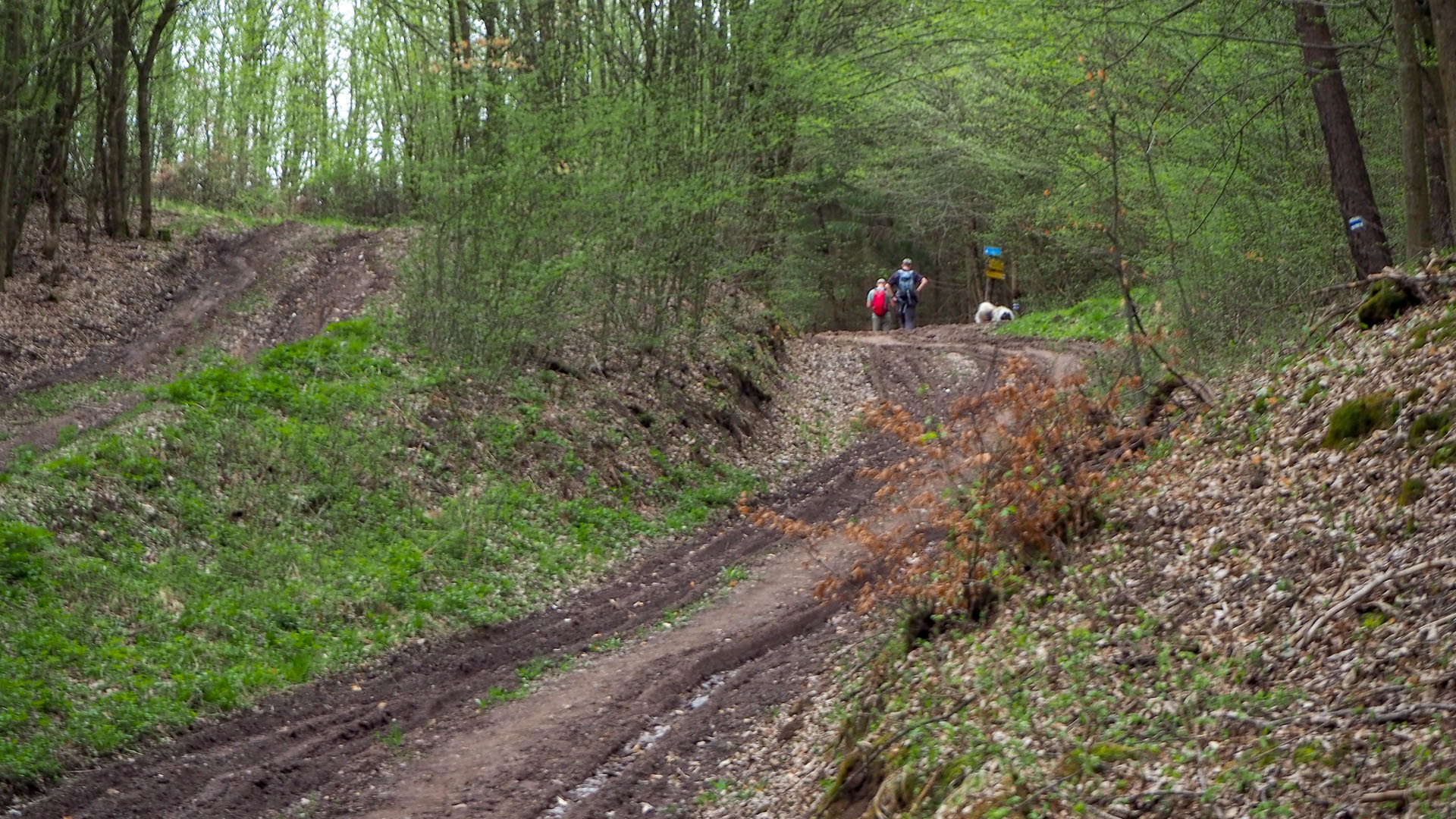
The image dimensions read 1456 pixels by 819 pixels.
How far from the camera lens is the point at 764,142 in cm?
1841

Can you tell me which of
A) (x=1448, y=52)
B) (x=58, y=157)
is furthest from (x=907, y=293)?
(x=1448, y=52)

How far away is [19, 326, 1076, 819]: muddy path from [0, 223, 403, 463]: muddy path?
601 centimetres

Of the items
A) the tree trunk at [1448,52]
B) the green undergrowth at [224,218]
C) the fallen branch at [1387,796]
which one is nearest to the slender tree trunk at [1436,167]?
the tree trunk at [1448,52]

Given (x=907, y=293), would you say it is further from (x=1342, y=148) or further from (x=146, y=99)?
(x=1342, y=148)

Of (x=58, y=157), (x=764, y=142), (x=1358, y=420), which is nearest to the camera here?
(x=1358, y=420)

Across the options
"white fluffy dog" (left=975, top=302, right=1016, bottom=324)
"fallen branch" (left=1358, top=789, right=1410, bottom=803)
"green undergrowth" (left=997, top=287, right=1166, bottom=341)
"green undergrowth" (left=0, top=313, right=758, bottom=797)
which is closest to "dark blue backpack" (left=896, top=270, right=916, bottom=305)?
"white fluffy dog" (left=975, top=302, right=1016, bottom=324)

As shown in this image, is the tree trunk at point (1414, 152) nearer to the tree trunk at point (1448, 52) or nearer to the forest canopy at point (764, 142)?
the forest canopy at point (764, 142)

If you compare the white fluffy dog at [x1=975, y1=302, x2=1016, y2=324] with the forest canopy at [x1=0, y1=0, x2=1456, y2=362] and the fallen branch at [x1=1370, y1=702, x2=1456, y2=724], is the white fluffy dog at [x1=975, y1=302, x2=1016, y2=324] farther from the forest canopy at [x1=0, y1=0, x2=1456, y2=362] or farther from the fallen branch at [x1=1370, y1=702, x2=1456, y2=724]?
the fallen branch at [x1=1370, y1=702, x2=1456, y2=724]

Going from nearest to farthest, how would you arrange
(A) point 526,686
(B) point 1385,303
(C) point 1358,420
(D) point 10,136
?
(C) point 1358,420 < (B) point 1385,303 < (A) point 526,686 < (D) point 10,136

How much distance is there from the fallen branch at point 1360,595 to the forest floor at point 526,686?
3.45 metres

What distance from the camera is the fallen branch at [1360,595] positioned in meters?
5.74

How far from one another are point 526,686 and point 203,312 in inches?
499

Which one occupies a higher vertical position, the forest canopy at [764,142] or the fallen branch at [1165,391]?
the forest canopy at [764,142]

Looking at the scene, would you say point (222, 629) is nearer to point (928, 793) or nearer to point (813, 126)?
point (928, 793)
